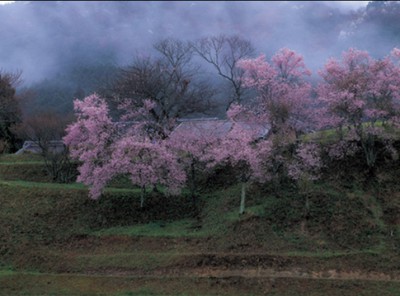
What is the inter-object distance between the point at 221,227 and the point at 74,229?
7.29 metres

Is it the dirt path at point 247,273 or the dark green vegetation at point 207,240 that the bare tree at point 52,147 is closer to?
the dark green vegetation at point 207,240

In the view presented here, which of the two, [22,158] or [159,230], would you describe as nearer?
[159,230]

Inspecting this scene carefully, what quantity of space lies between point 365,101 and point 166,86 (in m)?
13.3

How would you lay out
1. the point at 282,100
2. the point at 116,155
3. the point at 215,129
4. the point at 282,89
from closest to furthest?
the point at 116,155 < the point at 282,100 < the point at 215,129 < the point at 282,89

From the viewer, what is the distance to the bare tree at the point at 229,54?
32.8m

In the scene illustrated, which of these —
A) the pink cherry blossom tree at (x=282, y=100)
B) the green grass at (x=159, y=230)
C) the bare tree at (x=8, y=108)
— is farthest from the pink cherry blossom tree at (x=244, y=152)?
the bare tree at (x=8, y=108)

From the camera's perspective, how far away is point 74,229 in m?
21.2

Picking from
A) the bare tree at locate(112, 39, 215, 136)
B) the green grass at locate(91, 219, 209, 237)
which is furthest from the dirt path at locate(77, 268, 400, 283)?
the bare tree at locate(112, 39, 215, 136)

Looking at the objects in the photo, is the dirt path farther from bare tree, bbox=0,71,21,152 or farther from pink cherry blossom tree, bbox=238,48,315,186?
bare tree, bbox=0,71,21,152

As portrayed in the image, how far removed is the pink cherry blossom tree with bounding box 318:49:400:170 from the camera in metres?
22.8

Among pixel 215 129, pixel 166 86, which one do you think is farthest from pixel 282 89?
pixel 166 86

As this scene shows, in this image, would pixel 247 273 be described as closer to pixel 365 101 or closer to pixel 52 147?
pixel 365 101

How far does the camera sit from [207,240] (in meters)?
19.5

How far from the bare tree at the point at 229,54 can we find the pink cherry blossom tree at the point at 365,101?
9.28 metres
